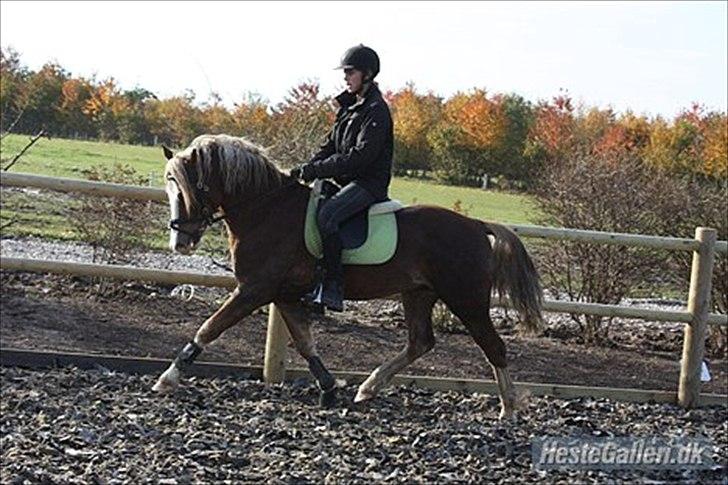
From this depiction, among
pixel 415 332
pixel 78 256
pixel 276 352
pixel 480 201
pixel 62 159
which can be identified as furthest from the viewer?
pixel 480 201

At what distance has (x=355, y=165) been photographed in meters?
6.56

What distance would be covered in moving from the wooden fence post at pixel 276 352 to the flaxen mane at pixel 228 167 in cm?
111

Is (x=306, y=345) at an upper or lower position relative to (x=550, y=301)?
lower

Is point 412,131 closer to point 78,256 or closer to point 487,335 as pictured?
point 78,256

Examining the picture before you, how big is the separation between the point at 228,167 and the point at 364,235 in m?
1.01

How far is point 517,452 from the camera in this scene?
580 cm

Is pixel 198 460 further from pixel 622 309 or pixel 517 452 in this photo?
pixel 622 309

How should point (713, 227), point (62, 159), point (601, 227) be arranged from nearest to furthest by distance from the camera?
point (601, 227), point (713, 227), point (62, 159)

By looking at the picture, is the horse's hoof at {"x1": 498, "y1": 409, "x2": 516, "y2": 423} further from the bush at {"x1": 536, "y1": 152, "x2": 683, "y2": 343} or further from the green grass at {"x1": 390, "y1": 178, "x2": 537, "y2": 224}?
the green grass at {"x1": 390, "y1": 178, "x2": 537, "y2": 224}

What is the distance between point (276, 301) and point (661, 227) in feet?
16.4

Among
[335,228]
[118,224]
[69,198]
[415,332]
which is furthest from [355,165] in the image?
[69,198]

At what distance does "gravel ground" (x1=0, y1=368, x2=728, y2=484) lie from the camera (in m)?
5.11

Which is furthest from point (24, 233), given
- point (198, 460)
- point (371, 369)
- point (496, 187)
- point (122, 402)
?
point (496, 187)

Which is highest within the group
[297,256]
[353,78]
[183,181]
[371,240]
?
[353,78]
